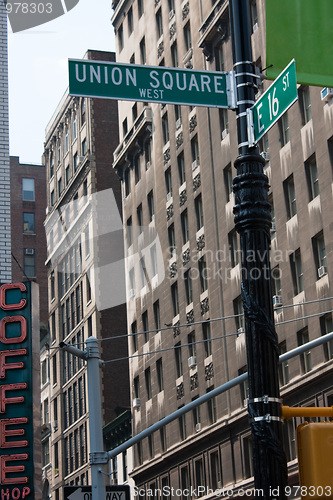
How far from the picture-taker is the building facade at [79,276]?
73500 millimetres

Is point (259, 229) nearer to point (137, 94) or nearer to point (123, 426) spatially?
point (137, 94)

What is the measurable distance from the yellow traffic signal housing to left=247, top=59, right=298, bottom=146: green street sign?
3009mm

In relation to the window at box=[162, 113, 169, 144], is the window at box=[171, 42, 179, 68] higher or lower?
higher

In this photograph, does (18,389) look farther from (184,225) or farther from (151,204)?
(151,204)

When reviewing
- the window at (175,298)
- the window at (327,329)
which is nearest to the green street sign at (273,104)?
the window at (327,329)

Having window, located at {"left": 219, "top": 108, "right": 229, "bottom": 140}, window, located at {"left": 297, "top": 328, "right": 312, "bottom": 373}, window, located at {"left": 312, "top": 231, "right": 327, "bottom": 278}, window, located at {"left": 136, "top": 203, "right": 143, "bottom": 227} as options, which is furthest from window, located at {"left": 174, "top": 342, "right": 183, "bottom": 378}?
window, located at {"left": 312, "top": 231, "right": 327, "bottom": 278}

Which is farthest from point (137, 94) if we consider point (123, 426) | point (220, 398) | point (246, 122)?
point (123, 426)

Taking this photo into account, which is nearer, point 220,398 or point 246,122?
point 246,122

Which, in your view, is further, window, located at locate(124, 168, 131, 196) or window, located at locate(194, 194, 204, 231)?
window, located at locate(124, 168, 131, 196)

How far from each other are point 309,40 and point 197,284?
44.9 metres

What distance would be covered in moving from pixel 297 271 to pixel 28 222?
200 ft

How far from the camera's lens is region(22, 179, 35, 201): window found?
10200 centimetres

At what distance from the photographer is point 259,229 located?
878 cm

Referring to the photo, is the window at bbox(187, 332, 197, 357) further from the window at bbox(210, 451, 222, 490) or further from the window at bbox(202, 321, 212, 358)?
the window at bbox(210, 451, 222, 490)
